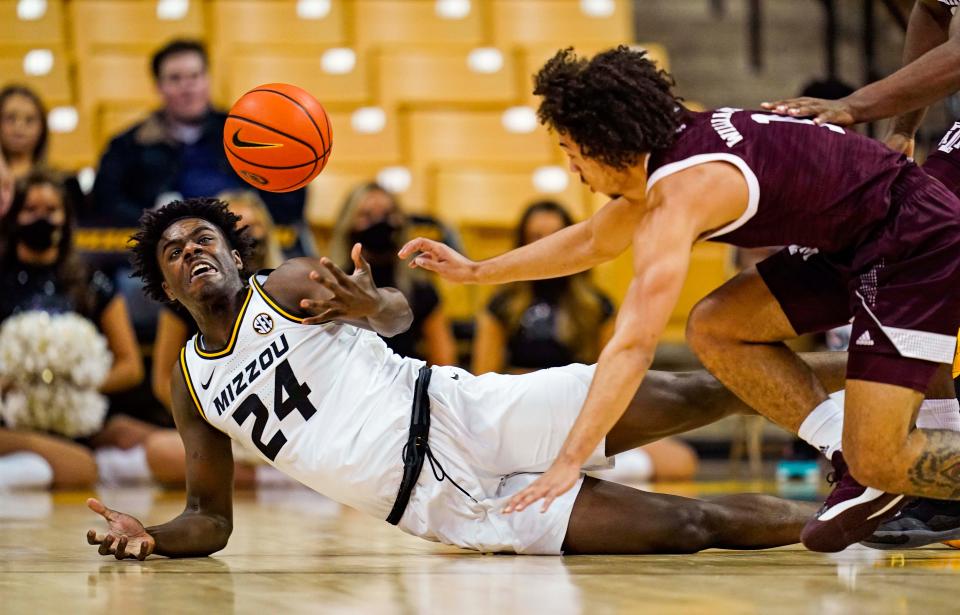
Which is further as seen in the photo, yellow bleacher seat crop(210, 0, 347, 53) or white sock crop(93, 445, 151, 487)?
yellow bleacher seat crop(210, 0, 347, 53)

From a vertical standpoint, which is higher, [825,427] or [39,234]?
[39,234]

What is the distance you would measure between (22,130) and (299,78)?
6.40 ft

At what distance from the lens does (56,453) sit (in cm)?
728

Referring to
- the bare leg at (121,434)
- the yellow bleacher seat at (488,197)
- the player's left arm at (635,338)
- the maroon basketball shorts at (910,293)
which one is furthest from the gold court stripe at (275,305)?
the yellow bleacher seat at (488,197)

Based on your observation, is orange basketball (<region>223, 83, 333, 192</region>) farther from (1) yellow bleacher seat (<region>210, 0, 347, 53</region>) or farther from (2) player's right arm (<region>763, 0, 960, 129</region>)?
(1) yellow bleacher seat (<region>210, 0, 347, 53</region>)

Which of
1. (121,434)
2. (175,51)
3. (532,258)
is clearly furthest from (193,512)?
(175,51)

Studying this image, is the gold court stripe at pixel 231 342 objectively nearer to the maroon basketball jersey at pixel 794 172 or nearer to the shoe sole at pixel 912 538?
→ the maroon basketball jersey at pixel 794 172

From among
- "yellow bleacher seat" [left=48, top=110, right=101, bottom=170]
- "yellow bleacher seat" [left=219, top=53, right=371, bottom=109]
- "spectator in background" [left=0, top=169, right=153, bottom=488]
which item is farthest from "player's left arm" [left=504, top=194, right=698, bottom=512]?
"yellow bleacher seat" [left=48, top=110, right=101, bottom=170]

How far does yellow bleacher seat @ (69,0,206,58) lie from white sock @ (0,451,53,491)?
3.38 m

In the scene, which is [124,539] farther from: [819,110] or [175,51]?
[175,51]

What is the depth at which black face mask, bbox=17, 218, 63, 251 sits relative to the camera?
7.42m

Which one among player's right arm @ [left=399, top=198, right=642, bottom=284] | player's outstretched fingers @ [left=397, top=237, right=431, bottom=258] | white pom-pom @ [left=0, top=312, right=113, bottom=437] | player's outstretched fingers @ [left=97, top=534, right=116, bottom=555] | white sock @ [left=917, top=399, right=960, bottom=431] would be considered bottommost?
white pom-pom @ [left=0, top=312, right=113, bottom=437]

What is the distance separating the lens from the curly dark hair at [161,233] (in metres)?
4.33

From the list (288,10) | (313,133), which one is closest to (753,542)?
(313,133)
